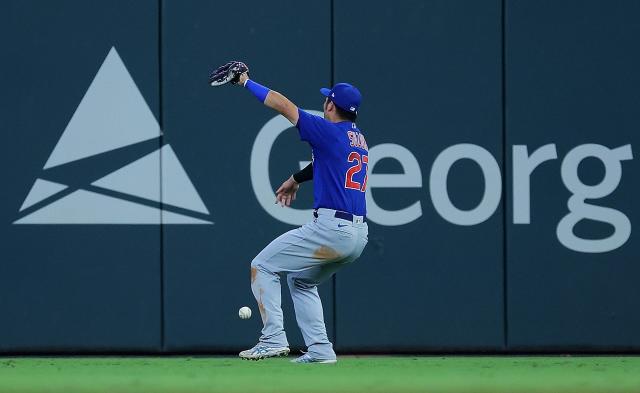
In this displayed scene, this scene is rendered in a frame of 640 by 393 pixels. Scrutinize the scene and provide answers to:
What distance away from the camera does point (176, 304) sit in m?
9.91

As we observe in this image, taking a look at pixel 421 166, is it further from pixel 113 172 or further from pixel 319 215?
pixel 113 172

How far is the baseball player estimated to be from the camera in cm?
811

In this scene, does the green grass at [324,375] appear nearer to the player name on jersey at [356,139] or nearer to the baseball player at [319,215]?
the baseball player at [319,215]

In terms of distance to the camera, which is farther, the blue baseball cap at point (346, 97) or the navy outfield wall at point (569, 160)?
the navy outfield wall at point (569, 160)

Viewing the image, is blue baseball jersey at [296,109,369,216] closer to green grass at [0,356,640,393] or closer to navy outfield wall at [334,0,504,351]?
green grass at [0,356,640,393]

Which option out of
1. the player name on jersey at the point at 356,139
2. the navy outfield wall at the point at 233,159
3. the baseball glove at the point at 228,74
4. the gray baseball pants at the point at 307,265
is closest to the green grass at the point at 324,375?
the gray baseball pants at the point at 307,265

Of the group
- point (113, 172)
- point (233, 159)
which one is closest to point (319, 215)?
point (233, 159)

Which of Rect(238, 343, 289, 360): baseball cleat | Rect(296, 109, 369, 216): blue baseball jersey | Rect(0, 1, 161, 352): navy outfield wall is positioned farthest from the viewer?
Rect(0, 1, 161, 352): navy outfield wall

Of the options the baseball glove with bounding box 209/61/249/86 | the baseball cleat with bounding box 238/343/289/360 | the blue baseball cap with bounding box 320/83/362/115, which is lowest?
the baseball cleat with bounding box 238/343/289/360

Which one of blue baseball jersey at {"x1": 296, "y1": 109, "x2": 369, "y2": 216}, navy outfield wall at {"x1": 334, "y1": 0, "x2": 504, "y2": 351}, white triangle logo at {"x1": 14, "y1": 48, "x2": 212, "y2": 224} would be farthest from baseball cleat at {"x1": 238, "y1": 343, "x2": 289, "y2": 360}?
white triangle logo at {"x1": 14, "y1": 48, "x2": 212, "y2": 224}

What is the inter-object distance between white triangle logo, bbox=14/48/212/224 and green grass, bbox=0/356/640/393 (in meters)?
1.12

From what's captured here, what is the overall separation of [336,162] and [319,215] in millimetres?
367

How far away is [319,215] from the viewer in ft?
27.0

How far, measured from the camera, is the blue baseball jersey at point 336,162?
809 cm
